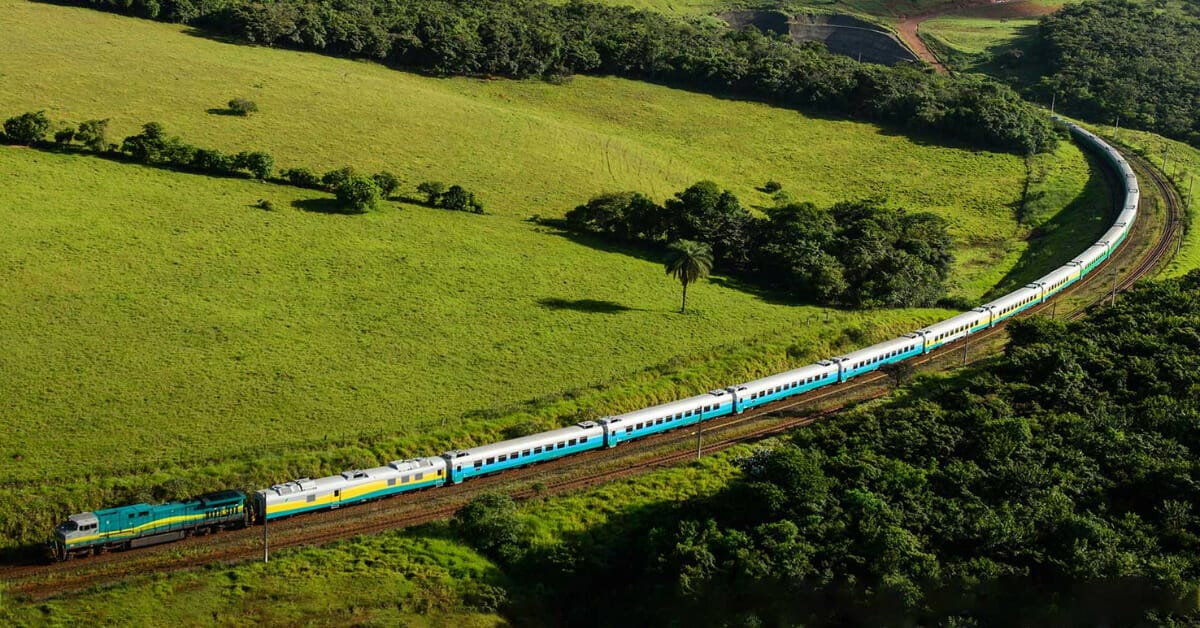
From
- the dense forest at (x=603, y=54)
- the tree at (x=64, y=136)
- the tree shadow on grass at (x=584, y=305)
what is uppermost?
the dense forest at (x=603, y=54)

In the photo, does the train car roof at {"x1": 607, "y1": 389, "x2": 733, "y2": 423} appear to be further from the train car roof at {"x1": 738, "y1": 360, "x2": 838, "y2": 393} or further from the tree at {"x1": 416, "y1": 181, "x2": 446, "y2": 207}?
the tree at {"x1": 416, "y1": 181, "x2": 446, "y2": 207}

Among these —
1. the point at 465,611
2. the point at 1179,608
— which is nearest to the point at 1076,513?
the point at 1179,608

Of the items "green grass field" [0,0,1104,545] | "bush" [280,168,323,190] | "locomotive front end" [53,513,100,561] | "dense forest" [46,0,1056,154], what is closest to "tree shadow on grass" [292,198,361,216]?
"green grass field" [0,0,1104,545]

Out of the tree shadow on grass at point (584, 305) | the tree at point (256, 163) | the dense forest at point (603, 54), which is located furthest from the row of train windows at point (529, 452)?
the dense forest at point (603, 54)

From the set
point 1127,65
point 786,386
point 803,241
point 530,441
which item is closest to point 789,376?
point 786,386

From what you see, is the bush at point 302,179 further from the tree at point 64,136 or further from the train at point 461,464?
the train at point 461,464

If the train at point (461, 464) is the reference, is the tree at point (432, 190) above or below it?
above
